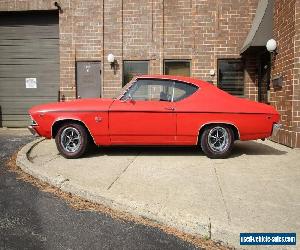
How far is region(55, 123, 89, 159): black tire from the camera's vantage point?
6.64m

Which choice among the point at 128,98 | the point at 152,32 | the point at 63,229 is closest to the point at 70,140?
the point at 128,98

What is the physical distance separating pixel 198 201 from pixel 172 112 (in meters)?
2.72

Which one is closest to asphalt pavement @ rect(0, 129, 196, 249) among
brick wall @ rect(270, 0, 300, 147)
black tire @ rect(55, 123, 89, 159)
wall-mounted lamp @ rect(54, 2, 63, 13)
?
black tire @ rect(55, 123, 89, 159)

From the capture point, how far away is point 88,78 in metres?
12.4

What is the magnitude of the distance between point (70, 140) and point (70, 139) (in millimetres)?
20

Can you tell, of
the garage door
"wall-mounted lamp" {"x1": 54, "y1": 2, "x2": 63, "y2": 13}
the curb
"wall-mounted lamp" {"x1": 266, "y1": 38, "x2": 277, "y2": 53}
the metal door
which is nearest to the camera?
the curb

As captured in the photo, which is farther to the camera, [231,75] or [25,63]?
[25,63]

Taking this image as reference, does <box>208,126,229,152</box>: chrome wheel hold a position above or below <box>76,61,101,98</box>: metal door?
below

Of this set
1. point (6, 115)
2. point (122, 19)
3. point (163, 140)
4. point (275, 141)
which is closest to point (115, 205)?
point (163, 140)

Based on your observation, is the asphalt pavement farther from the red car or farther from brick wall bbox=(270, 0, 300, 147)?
brick wall bbox=(270, 0, 300, 147)

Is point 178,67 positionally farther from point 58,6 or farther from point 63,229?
point 63,229

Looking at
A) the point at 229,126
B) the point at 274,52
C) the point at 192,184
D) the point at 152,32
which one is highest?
the point at 152,32

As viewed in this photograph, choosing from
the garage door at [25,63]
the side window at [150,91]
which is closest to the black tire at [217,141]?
the side window at [150,91]

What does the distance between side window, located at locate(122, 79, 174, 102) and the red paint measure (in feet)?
0.44
